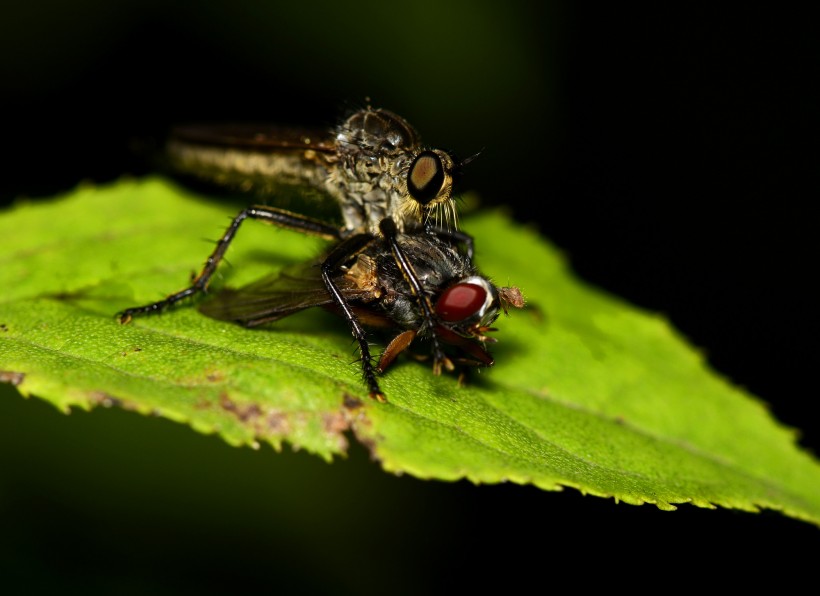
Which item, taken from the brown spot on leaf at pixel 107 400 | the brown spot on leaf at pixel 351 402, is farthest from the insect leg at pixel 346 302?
the brown spot on leaf at pixel 107 400

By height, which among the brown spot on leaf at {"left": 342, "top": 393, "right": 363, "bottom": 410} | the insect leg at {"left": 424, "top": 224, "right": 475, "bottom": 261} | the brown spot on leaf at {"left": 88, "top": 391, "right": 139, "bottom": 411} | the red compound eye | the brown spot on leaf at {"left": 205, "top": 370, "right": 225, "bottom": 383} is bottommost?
the brown spot on leaf at {"left": 88, "top": 391, "right": 139, "bottom": 411}

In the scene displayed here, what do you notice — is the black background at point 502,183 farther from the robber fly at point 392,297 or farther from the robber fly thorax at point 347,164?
the robber fly at point 392,297

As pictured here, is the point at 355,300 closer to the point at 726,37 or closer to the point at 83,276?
the point at 83,276

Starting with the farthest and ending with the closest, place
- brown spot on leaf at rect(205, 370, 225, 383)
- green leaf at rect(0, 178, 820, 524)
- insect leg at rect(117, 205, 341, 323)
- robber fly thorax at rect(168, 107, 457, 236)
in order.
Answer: robber fly thorax at rect(168, 107, 457, 236) < insect leg at rect(117, 205, 341, 323) < brown spot on leaf at rect(205, 370, 225, 383) < green leaf at rect(0, 178, 820, 524)

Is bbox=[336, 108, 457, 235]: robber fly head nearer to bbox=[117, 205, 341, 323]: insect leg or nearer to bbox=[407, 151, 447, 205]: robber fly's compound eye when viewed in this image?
bbox=[407, 151, 447, 205]: robber fly's compound eye

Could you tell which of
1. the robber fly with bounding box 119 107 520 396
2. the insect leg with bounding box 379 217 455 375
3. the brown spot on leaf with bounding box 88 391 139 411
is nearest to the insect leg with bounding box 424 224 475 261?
the robber fly with bounding box 119 107 520 396
